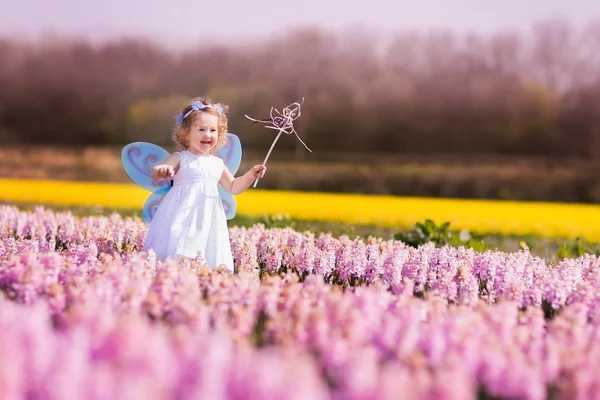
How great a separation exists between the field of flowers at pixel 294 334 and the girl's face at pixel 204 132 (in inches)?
67.0

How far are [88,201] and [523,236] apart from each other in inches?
391

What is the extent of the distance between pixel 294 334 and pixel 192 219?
12.9 ft

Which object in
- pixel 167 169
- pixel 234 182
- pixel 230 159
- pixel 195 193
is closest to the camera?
pixel 167 169

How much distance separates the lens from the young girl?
24.3ft

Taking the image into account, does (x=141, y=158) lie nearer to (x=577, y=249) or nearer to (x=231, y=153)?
(x=231, y=153)

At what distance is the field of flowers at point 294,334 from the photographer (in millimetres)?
2604

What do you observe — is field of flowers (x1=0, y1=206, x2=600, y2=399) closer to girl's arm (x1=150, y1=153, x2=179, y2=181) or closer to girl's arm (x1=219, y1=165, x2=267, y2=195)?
girl's arm (x1=150, y1=153, x2=179, y2=181)

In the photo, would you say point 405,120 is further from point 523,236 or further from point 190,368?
point 190,368

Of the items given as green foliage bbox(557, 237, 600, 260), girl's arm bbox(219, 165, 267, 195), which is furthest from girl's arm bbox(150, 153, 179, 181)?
green foliage bbox(557, 237, 600, 260)

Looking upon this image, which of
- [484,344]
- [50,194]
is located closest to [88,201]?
[50,194]

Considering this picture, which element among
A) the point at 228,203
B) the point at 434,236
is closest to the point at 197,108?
the point at 228,203

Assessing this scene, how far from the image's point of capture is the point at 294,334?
377cm

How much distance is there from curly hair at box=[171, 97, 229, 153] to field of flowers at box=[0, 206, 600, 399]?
5.85 ft

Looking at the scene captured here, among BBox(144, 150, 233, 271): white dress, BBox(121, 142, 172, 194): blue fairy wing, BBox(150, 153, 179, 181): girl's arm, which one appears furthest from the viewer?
BBox(121, 142, 172, 194): blue fairy wing
